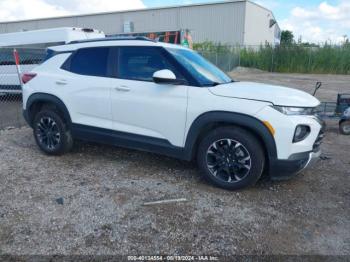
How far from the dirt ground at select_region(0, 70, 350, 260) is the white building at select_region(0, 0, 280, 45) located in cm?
2603

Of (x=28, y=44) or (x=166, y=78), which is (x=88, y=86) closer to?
(x=166, y=78)

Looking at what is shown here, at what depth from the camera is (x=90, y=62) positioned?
4.69 metres

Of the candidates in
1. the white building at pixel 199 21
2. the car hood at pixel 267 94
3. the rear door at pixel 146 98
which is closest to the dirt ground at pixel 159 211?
the rear door at pixel 146 98

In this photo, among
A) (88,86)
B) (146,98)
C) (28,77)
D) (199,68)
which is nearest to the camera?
(146,98)

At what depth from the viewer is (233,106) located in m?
3.69

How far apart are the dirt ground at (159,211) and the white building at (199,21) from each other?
2603cm

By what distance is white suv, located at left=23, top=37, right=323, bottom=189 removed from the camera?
3.60m

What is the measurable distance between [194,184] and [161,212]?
808mm

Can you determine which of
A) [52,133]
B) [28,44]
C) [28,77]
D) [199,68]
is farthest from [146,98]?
[28,44]

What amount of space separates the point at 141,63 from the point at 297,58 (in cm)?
2154

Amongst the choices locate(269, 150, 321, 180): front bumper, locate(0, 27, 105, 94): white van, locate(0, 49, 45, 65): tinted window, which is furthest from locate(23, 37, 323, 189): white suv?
locate(0, 27, 105, 94): white van

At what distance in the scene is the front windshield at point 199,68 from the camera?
408 cm

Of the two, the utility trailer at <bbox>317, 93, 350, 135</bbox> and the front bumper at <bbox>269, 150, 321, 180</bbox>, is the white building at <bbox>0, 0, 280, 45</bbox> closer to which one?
the utility trailer at <bbox>317, 93, 350, 135</bbox>

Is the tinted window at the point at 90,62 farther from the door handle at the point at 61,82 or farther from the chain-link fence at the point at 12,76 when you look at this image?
the chain-link fence at the point at 12,76
